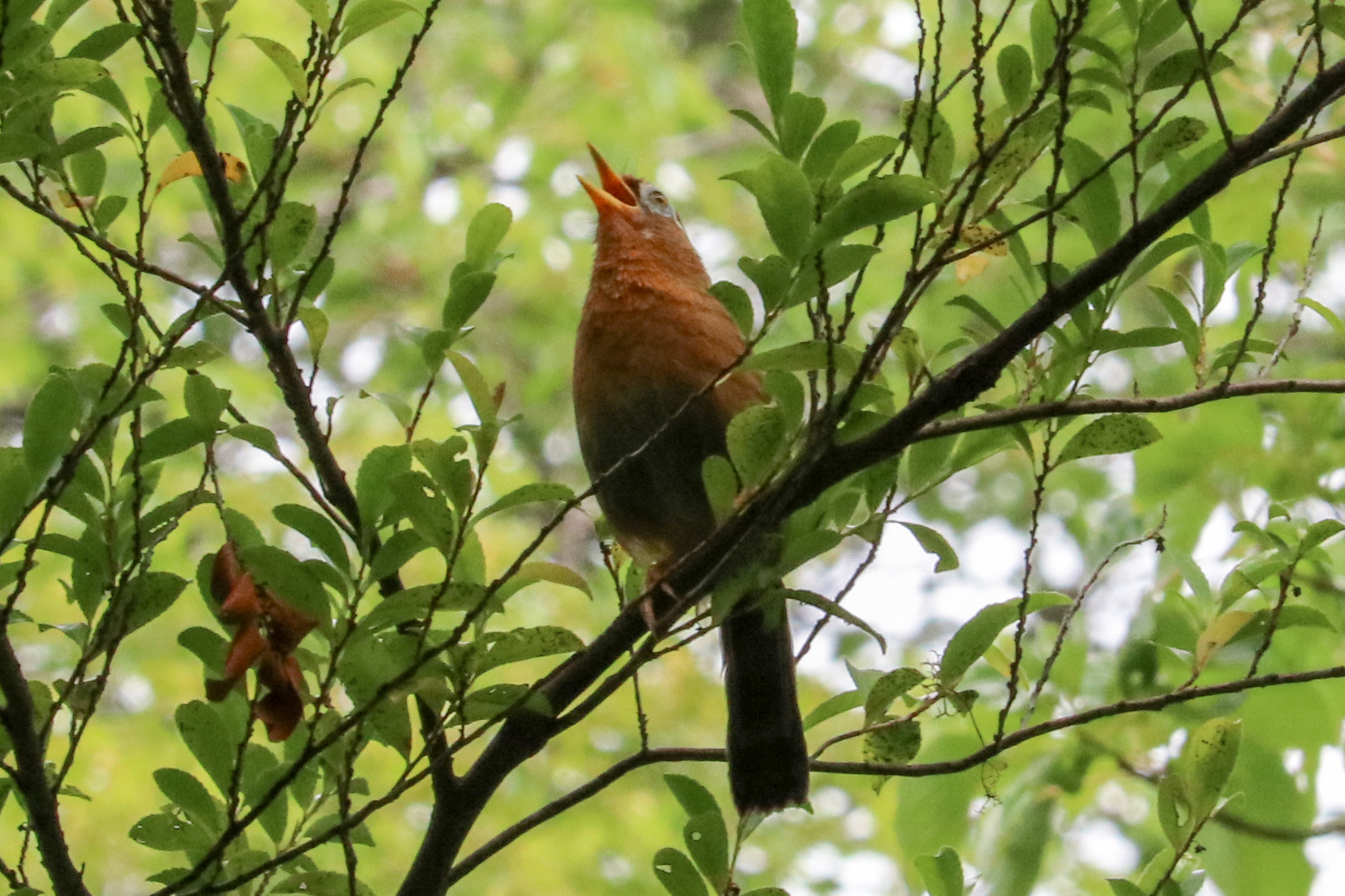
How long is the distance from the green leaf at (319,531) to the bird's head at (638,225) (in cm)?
171

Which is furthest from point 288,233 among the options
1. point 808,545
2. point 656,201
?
point 656,201

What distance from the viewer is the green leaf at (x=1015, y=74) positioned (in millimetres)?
1919

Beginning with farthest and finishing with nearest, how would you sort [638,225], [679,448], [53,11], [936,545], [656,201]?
[656,201], [638,225], [679,448], [936,545], [53,11]

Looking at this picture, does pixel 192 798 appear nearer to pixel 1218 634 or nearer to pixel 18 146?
pixel 18 146

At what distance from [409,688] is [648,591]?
34 cm

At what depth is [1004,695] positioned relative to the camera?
3008 millimetres

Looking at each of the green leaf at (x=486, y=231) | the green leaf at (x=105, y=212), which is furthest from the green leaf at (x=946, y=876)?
the green leaf at (x=105, y=212)

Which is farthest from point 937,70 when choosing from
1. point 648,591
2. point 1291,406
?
point 1291,406

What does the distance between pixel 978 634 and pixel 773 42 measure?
0.92 meters

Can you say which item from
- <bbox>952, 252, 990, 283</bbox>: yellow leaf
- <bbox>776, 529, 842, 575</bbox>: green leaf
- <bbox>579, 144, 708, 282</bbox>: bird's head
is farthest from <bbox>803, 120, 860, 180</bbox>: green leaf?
<bbox>579, 144, 708, 282</bbox>: bird's head

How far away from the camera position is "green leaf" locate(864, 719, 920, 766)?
2.19 metres

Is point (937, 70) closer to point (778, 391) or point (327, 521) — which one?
point (778, 391)

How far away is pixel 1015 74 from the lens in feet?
6.34

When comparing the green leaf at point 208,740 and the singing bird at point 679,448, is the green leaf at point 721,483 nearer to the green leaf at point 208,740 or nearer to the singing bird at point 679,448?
the green leaf at point 208,740
